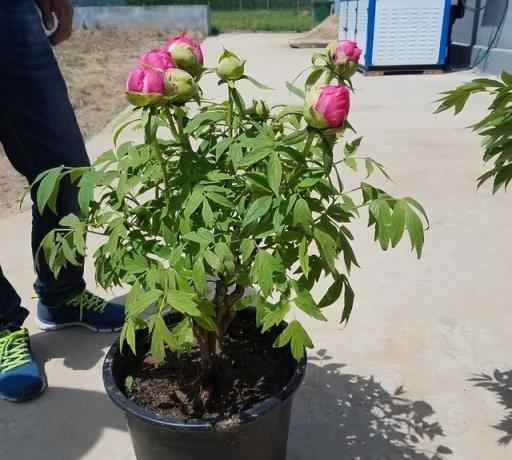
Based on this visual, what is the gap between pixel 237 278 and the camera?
47.5 inches

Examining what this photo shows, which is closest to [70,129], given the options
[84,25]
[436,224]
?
[436,224]

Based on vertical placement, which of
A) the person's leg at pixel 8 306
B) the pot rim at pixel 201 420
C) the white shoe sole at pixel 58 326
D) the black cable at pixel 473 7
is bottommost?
→ the white shoe sole at pixel 58 326

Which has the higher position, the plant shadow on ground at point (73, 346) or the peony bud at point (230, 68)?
the peony bud at point (230, 68)

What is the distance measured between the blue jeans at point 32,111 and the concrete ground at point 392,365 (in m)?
0.42

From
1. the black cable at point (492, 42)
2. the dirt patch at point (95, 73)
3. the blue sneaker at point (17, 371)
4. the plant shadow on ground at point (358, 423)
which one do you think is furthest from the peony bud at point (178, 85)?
the black cable at point (492, 42)

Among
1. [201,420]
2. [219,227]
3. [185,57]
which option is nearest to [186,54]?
[185,57]

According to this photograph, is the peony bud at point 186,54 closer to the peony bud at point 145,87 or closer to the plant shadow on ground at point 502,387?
the peony bud at point 145,87

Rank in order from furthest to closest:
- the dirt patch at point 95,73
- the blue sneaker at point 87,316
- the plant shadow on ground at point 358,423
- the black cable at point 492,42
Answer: the black cable at point 492,42
the dirt patch at point 95,73
the blue sneaker at point 87,316
the plant shadow on ground at point 358,423

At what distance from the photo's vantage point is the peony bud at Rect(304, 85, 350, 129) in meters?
0.96

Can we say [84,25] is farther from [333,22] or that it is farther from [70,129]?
[70,129]

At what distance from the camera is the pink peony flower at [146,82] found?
3.22 ft

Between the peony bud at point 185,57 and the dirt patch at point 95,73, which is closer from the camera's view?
the peony bud at point 185,57

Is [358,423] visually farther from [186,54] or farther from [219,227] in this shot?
[186,54]

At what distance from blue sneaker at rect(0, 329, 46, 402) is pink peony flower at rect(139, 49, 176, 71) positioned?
1.33 metres
